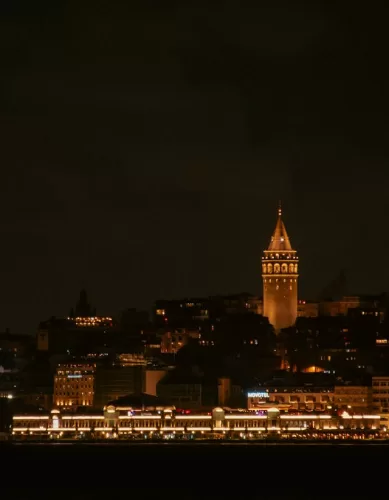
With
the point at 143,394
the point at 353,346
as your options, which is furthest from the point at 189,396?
the point at 353,346

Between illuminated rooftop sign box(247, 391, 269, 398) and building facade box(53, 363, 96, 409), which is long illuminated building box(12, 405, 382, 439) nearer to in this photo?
illuminated rooftop sign box(247, 391, 269, 398)

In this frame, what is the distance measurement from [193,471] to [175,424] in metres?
19.4

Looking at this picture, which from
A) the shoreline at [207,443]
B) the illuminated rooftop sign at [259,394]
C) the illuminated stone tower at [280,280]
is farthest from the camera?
the illuminated stone tower at [280,280]

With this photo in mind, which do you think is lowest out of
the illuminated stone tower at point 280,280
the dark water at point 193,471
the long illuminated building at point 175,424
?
the dark water at point 193,471

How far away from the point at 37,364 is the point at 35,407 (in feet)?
25.7

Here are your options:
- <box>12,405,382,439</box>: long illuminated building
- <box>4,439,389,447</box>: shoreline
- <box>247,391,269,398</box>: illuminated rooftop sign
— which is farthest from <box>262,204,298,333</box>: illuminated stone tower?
<box>4,439,389,447</box>: shoreline

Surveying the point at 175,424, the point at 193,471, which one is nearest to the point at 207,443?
the point at 175,424

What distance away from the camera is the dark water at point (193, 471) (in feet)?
393

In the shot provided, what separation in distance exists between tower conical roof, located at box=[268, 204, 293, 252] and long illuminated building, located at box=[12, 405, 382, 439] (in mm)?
15280

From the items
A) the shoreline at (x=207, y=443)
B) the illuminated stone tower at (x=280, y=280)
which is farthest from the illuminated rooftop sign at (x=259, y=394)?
the illuminated stone tower at (x=280, y=280)

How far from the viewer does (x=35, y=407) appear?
498 feet

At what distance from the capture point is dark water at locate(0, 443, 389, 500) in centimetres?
11969

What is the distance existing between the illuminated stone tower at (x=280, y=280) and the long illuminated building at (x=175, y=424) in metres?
13.3

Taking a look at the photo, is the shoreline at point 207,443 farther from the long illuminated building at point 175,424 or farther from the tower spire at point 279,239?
the tower spire at point 279,239
